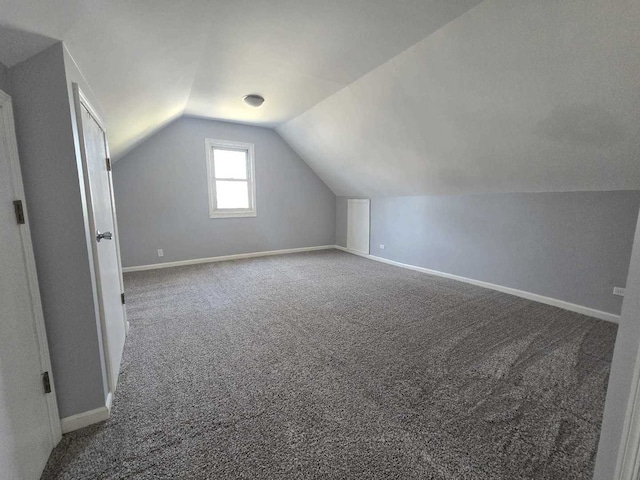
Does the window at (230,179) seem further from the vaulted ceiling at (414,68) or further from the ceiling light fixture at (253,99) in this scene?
the ceiling light fixture at (253,99)

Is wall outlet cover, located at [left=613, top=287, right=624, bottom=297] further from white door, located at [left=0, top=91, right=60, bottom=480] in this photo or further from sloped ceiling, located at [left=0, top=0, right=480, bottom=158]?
white door, located at [left=0, top=91, right=60, bottom=480]

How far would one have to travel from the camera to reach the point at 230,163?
207 inches

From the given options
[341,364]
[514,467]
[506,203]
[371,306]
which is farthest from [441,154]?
[514,467]

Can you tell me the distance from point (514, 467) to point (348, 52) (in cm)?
303

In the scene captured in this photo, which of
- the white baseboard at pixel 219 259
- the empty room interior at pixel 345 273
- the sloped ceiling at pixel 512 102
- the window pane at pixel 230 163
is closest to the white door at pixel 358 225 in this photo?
the white baseboard at pixel 219 259

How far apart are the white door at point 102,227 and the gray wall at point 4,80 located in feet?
0.81

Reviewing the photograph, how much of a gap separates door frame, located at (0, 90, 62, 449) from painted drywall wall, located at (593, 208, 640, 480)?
207 cm

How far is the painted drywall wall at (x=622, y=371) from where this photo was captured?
601 mm

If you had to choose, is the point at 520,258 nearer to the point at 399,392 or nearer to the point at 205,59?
the point at 399,392

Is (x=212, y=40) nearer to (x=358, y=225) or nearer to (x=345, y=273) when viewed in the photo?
(x=345, y=273)

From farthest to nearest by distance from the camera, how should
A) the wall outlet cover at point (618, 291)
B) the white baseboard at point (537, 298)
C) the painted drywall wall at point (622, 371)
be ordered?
1. the white baseboard at point (537, 298)
2. the wall outlet cover at point (618, 291)
3. the painted drywall wall at point (622, 371)

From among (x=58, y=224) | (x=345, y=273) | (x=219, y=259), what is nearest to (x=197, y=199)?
(x=219, y=259)

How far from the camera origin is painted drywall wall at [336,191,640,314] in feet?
8.66

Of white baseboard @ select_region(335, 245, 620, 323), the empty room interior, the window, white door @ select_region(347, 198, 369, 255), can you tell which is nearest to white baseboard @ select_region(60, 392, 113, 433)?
the empty room interior
